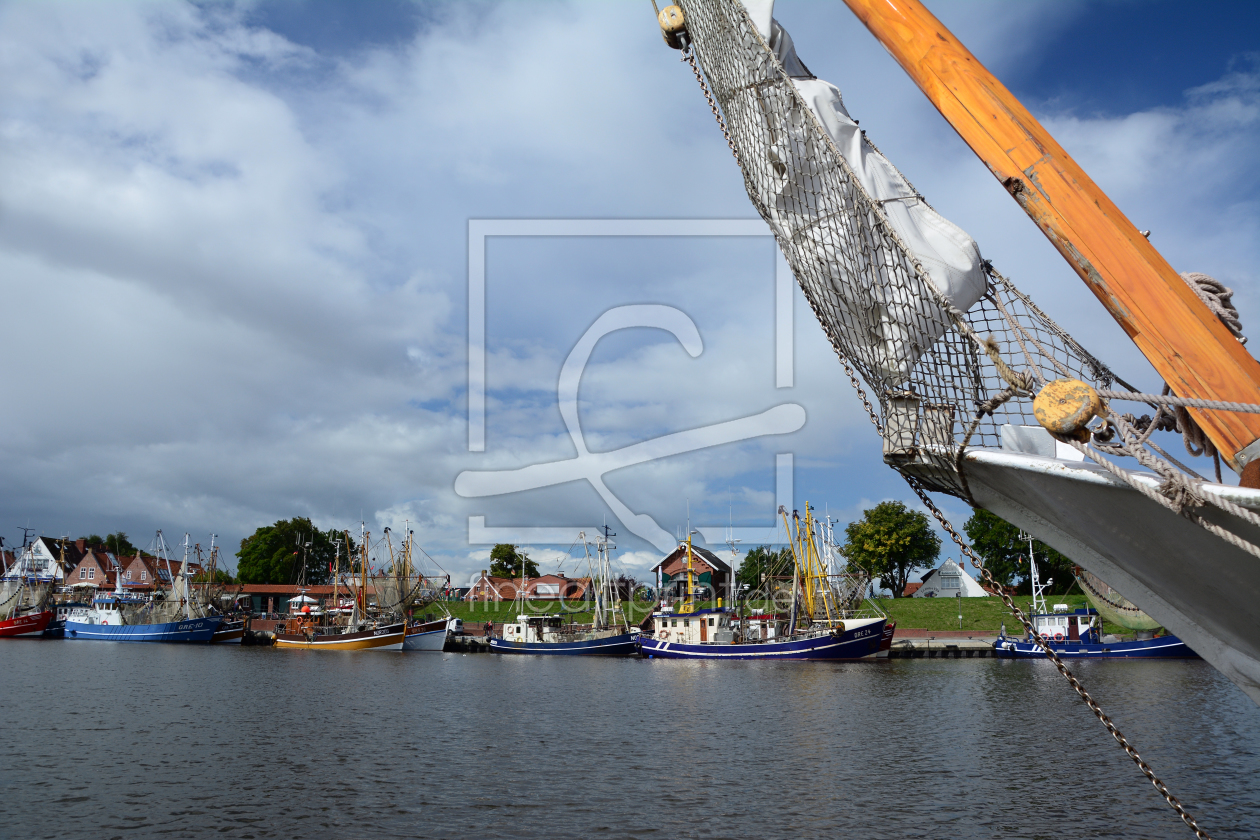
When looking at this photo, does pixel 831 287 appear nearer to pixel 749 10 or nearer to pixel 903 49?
pixel 903 49

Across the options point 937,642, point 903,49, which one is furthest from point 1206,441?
point 937,642

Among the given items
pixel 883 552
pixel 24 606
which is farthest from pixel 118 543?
pixel 883 552

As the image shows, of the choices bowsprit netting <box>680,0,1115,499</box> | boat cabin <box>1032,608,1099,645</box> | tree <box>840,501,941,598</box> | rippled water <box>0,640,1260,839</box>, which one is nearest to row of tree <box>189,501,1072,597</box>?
tree <box>840,501,941,598</box>

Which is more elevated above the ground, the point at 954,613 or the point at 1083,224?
the point at 1083,224

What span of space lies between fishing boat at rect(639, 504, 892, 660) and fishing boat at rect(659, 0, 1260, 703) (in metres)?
48.0

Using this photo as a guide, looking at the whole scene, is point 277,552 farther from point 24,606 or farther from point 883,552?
point 883,552

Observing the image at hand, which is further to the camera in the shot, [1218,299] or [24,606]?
[24,606]

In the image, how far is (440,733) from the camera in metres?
23.7

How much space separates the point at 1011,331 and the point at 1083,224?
617 millimetres

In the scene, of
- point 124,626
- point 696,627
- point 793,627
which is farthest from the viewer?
point 124,626

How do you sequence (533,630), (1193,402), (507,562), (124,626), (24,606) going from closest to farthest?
(1193,402) → (533,630) → (124,626) → (24,606) → (507,562)

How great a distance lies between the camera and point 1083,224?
12.7 ft

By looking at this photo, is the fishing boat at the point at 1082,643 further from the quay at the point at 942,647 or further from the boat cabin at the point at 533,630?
the boat cabin at the point at 533,630

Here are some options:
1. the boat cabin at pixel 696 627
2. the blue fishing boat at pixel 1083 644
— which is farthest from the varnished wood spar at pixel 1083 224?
the boat cabin at pixel 696 627
